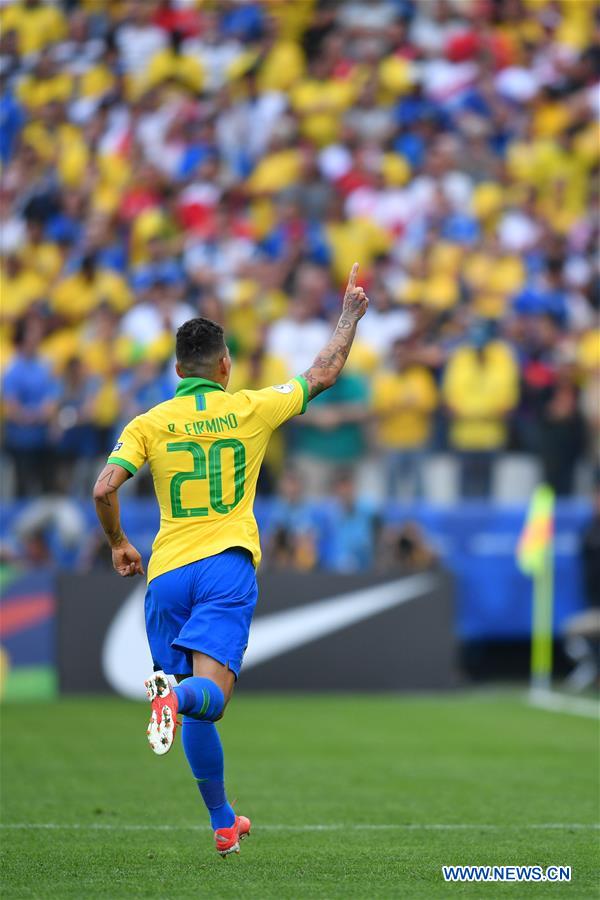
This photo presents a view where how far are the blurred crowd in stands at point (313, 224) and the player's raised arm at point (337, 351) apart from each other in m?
8.77

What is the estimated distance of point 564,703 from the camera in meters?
14.6

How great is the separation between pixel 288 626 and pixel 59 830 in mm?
8018

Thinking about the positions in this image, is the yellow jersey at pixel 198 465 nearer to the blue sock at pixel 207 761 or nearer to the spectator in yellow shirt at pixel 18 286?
the blue sock at pixel 207 761

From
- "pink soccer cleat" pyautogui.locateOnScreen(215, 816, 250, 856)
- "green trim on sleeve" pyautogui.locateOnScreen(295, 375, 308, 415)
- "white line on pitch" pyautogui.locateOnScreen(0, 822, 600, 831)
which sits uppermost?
"green trim on sleeve" pyautogui.locateOnScreen(295, 375, 308, 415)

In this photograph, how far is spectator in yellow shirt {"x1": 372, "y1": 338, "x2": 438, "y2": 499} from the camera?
15.6 metres

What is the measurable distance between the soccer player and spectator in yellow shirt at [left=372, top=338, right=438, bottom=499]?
9198 mm

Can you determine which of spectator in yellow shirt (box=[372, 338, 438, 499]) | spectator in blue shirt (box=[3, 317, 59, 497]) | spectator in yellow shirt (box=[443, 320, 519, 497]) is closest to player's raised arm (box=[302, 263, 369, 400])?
spectator in yellow shirt (box=[372, 338, 438, 499])

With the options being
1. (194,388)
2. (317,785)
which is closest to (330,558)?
(317,785)

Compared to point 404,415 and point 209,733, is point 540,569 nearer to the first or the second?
point 404,415

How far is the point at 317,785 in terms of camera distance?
9.07 metres

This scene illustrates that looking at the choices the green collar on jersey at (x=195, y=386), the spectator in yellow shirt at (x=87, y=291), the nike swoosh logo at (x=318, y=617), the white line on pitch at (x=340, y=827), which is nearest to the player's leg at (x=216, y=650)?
the green collar on jersey at (x=195, y=386)

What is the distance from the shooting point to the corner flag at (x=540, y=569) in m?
15.0

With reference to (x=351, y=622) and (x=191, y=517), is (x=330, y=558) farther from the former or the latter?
(x=191, y=517)

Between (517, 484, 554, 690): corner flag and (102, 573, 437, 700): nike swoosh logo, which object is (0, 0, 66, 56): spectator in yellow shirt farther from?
(517, 484, 554, 690): corner flag
